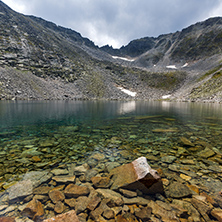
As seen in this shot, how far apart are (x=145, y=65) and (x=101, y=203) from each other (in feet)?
572

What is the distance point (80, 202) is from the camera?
12.0 ft

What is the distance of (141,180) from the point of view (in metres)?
4.18

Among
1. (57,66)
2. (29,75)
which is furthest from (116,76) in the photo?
(29,75)

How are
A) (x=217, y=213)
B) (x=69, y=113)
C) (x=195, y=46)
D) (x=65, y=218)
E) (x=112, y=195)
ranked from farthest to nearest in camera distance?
(x=195, y=46) → (x=69, y=113) → (x=112, y=195) → (x=217, y=213) → (x=65, y=218)

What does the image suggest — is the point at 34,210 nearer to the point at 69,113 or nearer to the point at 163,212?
the point at 163,212

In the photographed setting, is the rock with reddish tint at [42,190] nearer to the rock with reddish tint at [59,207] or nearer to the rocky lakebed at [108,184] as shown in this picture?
the rocky lakebed at [108,184]

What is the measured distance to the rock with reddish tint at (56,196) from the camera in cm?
374

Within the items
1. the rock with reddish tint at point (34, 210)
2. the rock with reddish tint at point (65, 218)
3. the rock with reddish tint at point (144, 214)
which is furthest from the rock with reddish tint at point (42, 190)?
the rock with reddish tint at point (144, 214)

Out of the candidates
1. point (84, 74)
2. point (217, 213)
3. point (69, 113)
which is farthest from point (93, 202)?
point (84, 74)

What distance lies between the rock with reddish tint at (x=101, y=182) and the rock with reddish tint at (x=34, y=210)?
5.63 feet

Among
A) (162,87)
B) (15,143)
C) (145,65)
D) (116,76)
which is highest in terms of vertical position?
(145,65)

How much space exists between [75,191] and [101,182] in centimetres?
97

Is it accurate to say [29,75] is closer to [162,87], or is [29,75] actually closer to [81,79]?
[81,79]

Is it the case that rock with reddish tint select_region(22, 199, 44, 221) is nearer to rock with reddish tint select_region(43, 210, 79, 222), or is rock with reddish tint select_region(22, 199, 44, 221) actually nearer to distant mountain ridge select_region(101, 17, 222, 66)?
rock with reddish tint select_region(43, 210, 79, 222)
